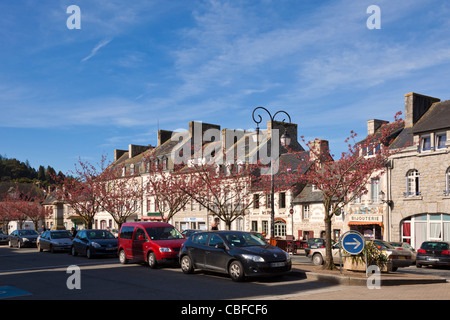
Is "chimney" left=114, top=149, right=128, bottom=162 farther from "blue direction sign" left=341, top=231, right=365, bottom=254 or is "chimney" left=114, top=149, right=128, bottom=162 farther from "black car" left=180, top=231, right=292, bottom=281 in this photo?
"blue direction sign" left=341, top=231, right=365, bottom=254

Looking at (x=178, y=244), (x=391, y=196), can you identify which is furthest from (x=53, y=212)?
(x=178, y=244)

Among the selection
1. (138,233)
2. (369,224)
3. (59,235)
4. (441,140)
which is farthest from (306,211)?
(138,233)

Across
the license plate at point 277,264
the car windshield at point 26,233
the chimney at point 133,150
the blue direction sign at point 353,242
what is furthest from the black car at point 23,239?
the blue direction sign at point 353,242

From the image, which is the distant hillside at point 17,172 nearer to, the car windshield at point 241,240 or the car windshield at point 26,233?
the car windshield at point 26,233

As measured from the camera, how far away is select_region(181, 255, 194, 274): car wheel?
1609 cm

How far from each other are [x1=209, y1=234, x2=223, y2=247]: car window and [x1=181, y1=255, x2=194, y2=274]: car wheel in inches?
45.5

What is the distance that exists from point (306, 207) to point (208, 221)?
12642mm

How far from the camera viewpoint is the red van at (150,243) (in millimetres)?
17969

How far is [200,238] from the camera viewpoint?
1608 cm

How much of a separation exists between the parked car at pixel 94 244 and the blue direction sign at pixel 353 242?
1350 centimetres

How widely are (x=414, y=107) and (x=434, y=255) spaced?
50.4 ft
